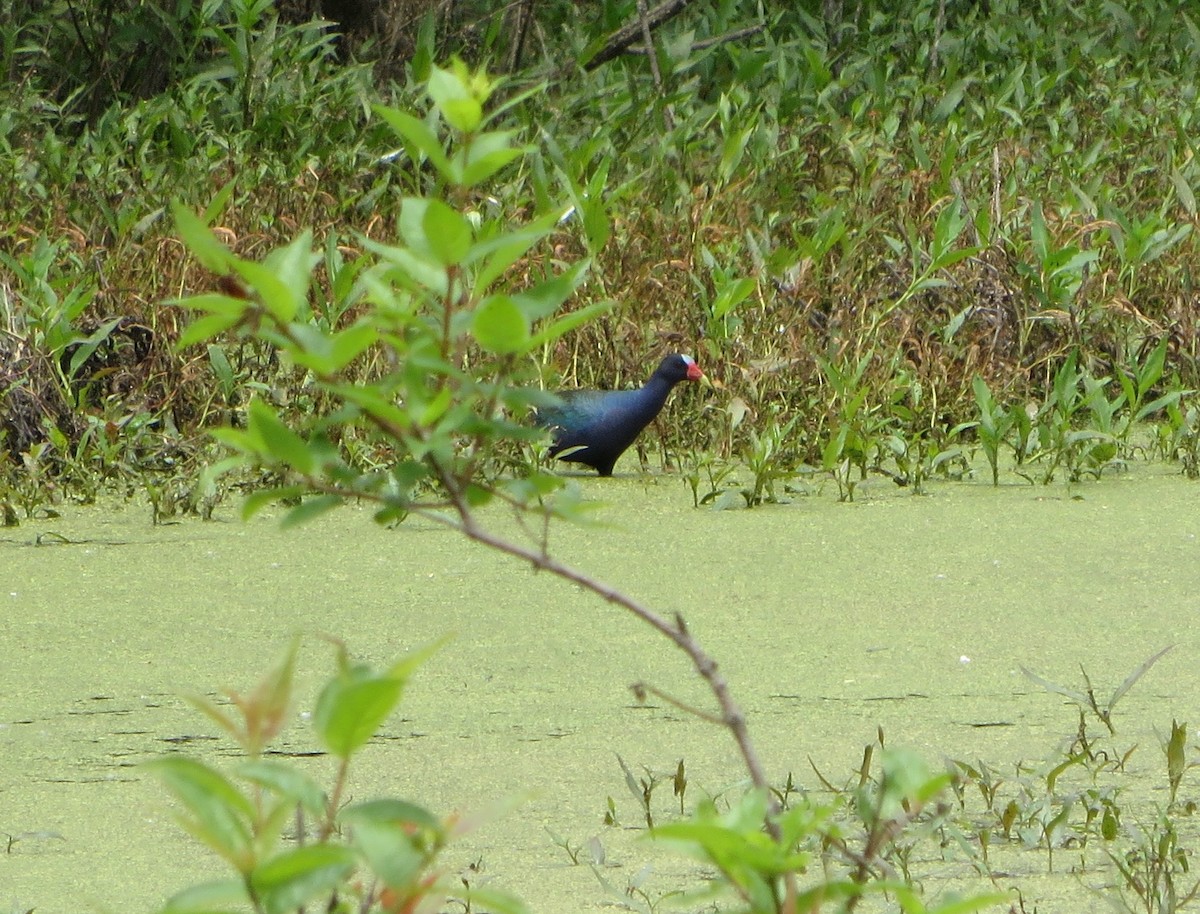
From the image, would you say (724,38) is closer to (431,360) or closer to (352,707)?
(431,360)

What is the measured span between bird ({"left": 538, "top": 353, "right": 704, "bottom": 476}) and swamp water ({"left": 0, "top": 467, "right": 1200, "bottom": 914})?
0.11 m

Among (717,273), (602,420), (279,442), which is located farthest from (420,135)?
(717,273)

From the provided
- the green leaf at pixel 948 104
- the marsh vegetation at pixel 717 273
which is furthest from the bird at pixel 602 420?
the green leaf at pixel 948 104

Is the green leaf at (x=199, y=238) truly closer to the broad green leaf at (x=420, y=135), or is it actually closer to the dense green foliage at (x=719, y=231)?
the broad green leaf at (x=420, y=135)

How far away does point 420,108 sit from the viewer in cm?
536

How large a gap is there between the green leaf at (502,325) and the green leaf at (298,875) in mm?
232

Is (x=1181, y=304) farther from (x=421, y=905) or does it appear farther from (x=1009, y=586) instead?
(x=421, y=905)

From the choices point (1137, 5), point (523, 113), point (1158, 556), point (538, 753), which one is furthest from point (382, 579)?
point (1137, 5)

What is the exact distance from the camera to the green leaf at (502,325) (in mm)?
836

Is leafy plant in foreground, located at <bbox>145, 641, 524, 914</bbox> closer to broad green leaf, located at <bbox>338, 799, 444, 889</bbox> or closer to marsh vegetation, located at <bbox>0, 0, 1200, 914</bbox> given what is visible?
broad green leaf, located at <bbox>338, 799, 444, 889</bbox>

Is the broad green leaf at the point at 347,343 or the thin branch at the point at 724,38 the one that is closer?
the broad green leaf at the point at 347,343

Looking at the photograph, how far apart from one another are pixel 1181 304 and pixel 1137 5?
11.0 feet

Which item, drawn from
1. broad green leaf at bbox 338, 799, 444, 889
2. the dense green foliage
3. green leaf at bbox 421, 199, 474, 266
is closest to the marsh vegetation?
the dense green foliage

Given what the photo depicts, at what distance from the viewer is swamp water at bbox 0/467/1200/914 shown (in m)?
2.02
